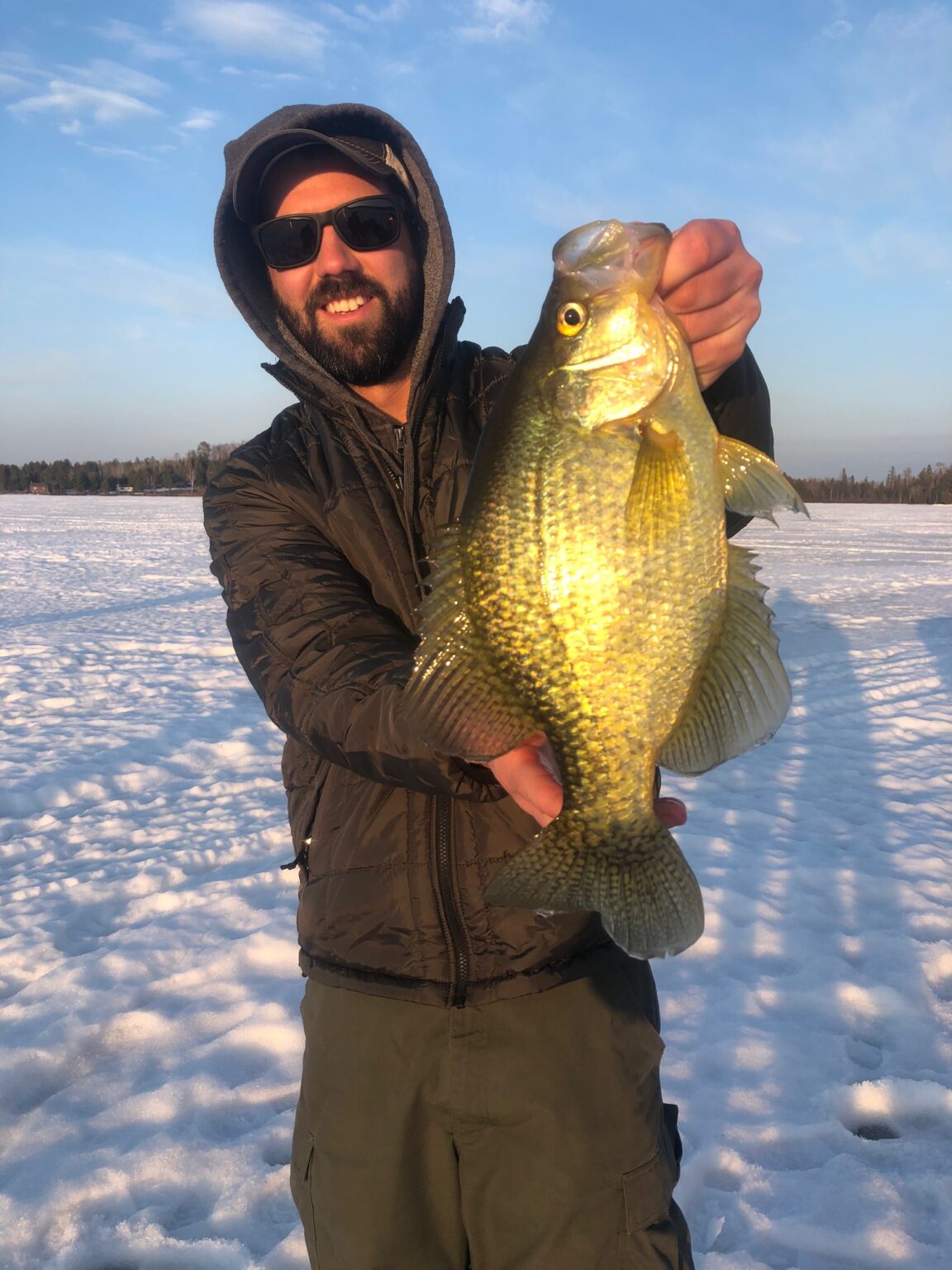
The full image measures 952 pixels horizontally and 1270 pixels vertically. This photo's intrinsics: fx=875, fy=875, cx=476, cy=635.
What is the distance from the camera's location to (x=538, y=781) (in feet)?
5.44

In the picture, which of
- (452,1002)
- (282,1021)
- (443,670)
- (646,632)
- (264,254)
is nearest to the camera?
(646,632)

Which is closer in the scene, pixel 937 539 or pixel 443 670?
pixel 443 670

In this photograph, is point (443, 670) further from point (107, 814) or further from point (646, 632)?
point (107, 814)

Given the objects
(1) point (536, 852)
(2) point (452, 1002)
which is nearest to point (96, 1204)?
(2) point (452, 1002)

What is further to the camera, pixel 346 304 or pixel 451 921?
pixel 346 304

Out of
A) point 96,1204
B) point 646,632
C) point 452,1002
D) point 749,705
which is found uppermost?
point 646,632

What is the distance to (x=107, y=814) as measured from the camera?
5465 mm

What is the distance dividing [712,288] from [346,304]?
123 cm

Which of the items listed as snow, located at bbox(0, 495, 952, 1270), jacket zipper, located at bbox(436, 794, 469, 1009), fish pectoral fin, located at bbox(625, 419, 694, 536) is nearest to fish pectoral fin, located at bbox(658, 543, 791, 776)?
fish pectoral fin, located at bbox(625, 419, 694, 536)

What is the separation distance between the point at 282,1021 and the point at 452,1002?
Result: 1805mm

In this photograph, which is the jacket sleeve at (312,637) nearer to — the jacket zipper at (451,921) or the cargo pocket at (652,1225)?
the jacket zipper at (451,921)

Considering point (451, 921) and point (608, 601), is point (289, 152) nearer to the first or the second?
point (608, 601)

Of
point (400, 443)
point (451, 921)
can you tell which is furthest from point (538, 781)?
point (400, 443)

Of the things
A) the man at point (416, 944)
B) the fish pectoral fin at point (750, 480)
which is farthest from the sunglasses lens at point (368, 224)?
the fish pectoral fin at point (750, 480)
